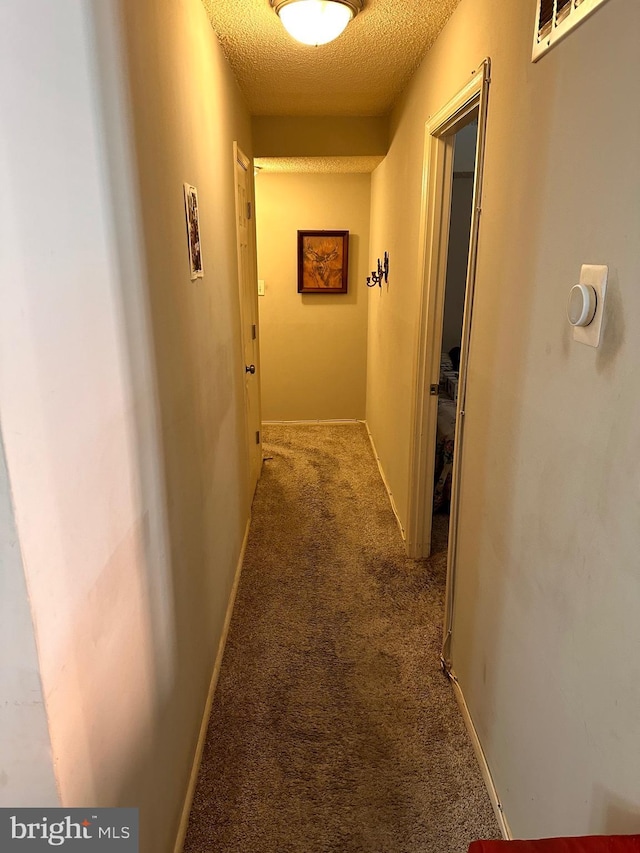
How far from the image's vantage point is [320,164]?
3.99 meters

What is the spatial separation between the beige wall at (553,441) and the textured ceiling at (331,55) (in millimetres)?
246

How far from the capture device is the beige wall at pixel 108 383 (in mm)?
734

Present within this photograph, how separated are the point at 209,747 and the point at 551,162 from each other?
1.89 metres

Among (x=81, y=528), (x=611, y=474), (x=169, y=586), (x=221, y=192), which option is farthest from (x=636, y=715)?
(x=221, y=192)

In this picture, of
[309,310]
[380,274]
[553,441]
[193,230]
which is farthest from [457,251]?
[553,441]

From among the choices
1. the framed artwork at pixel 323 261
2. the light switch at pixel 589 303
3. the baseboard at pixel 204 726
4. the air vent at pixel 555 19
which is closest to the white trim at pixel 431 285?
the air vent at pixel 555 19

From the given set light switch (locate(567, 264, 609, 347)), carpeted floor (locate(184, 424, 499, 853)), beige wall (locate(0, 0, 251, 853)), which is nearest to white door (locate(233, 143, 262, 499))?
carpeted floor (locate(184, 424, 499, 853))

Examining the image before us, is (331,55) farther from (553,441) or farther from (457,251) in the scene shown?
(457,251)

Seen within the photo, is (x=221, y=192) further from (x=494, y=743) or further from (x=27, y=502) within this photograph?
(x=494, y=743)

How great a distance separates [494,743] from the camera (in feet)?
5.16

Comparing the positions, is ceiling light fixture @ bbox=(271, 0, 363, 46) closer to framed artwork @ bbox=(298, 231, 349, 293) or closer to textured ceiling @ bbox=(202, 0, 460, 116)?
textured ceiling @ bbox=(202, 0, 460, 116)

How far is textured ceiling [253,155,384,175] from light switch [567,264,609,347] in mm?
3007

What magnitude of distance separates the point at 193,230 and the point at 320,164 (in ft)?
8.71

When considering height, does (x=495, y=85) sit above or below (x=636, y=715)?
above
